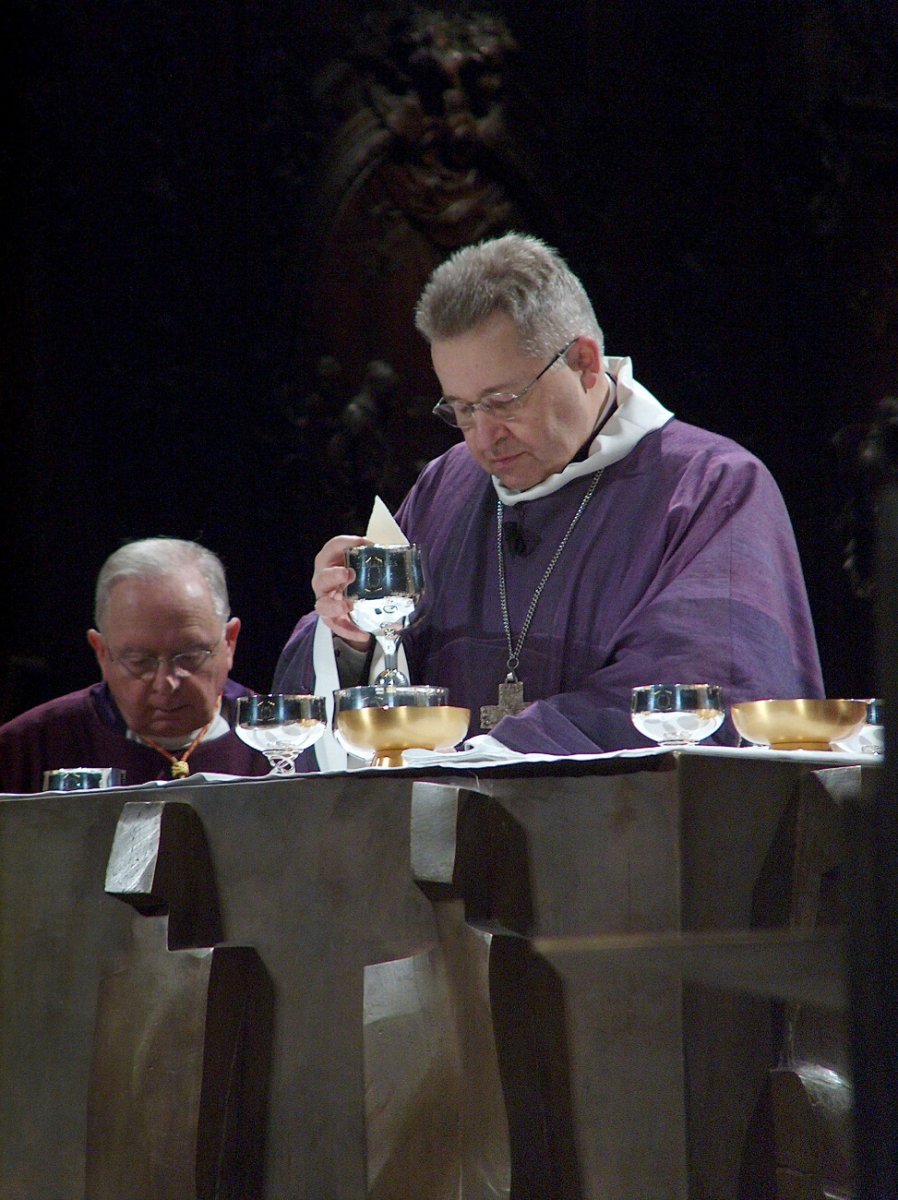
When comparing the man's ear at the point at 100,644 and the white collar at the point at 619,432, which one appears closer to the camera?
the white collar at the point at 619,432

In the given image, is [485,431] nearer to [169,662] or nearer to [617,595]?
[617,595]

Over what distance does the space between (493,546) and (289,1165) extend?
5.58 feet

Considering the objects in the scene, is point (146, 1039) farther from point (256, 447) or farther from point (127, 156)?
point (127, 156)

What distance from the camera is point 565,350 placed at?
368cm

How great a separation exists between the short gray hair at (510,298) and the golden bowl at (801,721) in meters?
1.21

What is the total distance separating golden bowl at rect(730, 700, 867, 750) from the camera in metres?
2.62

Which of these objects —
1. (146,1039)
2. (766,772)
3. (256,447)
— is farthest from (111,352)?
(766,772)

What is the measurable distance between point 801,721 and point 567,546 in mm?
1234

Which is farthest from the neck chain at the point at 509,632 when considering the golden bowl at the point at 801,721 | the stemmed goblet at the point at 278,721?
the golden bowl at the point at 801,721

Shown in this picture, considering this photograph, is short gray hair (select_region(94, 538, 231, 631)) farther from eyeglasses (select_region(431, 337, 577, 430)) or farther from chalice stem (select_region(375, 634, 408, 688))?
chalice stem (select_region(375, 634, 408, 688))

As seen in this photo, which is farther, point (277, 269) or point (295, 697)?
point (277, 269)

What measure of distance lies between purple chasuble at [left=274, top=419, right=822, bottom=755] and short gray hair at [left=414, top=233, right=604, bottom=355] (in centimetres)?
35

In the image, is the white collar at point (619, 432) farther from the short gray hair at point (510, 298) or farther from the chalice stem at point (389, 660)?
the chalice stem at point (389, 660)

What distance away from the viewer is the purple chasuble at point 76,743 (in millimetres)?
4848
